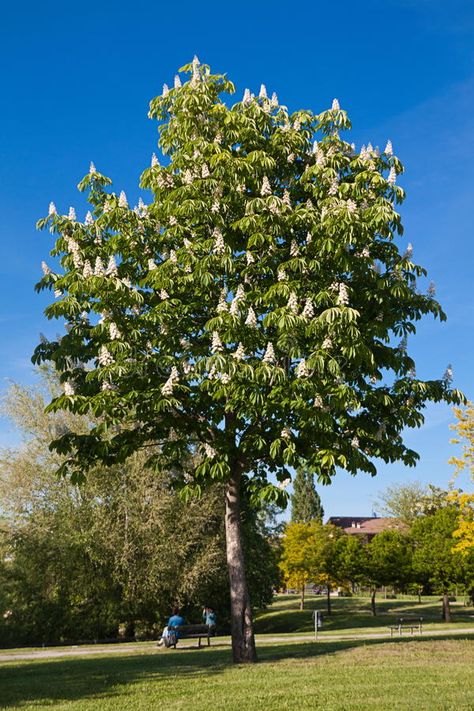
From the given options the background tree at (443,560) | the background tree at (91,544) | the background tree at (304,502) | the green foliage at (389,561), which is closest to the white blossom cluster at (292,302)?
the background tree at (91,544)

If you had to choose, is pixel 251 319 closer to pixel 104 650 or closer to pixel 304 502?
pixel 104 650

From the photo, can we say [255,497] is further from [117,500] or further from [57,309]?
[117,500]

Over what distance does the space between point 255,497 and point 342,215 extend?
6.45 m

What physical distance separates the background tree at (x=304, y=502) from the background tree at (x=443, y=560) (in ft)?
198

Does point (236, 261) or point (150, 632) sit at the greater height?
point (236, 261)

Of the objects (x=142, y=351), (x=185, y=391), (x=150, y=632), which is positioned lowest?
(x=150, y=632)

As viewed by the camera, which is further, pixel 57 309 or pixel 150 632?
pixel 150 632

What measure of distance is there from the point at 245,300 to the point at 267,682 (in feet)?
24.9

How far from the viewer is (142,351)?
16000mm

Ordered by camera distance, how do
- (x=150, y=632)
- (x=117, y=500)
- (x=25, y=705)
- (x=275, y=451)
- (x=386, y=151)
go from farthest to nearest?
(x=150, y=632), (x=117, y=500), (x=386, y=151), (x=275, y=451), (x=25, y=705)

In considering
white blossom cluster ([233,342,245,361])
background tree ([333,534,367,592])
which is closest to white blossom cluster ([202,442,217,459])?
white blossom cluster ([233,342,245,361])

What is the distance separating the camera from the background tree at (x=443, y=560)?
139ft

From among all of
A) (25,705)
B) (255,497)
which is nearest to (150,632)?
(255,497)

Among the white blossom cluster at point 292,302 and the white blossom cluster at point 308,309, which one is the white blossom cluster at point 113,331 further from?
the white blossom cluster at point 308,309
